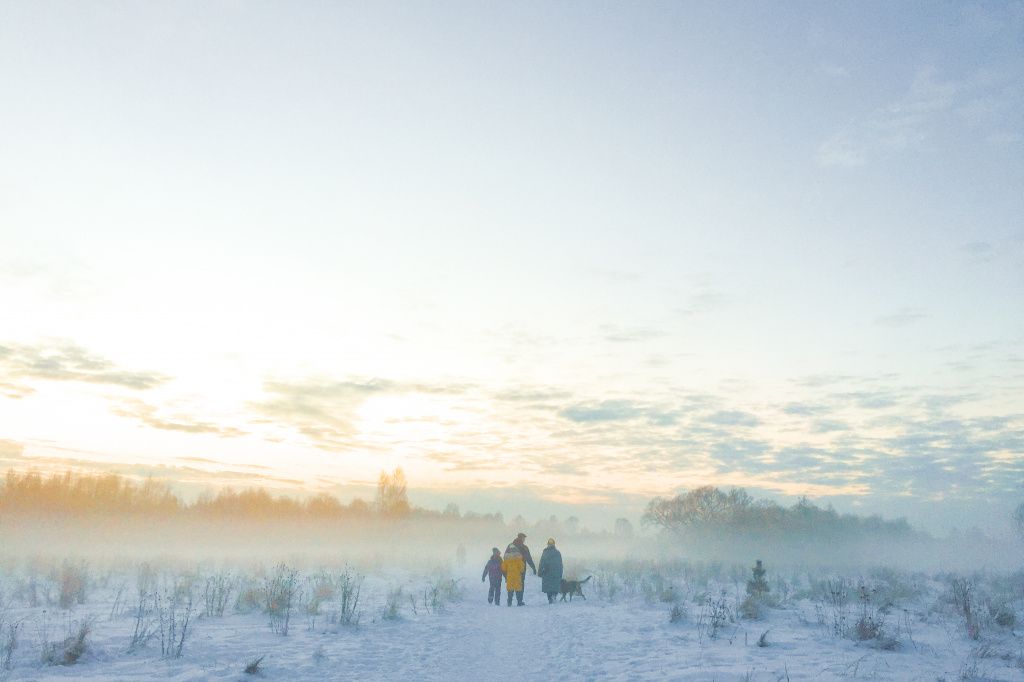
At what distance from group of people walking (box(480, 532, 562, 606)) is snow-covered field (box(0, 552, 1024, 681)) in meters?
0.91

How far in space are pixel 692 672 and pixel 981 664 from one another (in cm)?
444

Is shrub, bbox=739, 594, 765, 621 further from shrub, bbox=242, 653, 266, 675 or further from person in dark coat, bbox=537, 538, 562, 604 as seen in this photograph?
shrub, bbox=242, 653, 266, 675

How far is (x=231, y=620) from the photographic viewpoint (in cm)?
1288

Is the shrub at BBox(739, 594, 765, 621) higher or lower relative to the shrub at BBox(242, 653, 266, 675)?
lower

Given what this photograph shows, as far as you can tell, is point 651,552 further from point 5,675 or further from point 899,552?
point 5,675

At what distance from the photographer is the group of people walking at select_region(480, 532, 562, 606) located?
61.2 ft

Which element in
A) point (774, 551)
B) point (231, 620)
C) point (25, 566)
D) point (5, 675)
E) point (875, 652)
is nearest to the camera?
point (5, 675)

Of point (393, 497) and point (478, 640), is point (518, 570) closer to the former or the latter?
point (478, 640)

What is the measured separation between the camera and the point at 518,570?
18641mm

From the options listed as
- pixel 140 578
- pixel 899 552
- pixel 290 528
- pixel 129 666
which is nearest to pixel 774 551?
pixel 899 552

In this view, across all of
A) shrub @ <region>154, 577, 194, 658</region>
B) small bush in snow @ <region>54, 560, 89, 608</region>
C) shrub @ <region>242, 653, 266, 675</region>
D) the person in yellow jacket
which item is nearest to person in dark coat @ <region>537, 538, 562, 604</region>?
the person in yellow jacket

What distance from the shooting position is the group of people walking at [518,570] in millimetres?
18656

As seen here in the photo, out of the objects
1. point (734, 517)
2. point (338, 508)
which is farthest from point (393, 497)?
point (734, 517)

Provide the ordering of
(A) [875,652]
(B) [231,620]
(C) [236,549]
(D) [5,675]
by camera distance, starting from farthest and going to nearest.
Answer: (C) [236,549], (B) [231,620], (A) [875,652], (D) [5,675]
